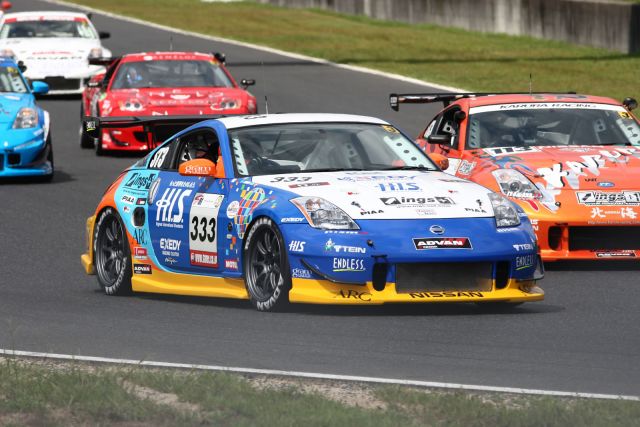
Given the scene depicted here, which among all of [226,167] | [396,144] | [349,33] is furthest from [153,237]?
[349,33]

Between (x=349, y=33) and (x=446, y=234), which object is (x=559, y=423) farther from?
(x=349, y=33)

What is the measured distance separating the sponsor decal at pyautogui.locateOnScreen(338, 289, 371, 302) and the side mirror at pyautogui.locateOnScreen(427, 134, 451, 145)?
171 inches

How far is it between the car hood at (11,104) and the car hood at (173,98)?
2.67m

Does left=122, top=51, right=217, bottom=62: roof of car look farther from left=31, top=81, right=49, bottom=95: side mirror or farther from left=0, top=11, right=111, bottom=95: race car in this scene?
left=0, top=11, right=111, bottom=95: race car

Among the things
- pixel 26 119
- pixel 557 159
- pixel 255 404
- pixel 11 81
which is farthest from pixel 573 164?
pixel 11 81

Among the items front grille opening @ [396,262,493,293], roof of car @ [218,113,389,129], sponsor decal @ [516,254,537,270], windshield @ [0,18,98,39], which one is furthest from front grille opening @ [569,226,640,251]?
windshield @ [0,18,98,39]

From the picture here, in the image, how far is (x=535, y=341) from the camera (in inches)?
359

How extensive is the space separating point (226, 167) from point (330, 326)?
5.51ft

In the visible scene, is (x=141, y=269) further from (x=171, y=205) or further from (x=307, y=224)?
(x=307, y=224)

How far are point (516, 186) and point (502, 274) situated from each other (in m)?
2.61

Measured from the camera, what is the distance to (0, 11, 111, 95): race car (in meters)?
29.2

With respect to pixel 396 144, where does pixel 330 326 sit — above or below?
below

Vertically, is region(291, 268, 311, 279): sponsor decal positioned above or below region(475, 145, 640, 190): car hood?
below

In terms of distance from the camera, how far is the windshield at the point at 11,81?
19.9 meters
